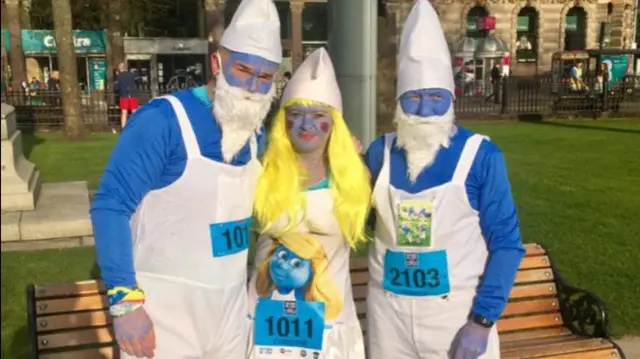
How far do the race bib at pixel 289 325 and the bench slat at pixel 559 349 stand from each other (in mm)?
1435

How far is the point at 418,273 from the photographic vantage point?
2740 millimetres

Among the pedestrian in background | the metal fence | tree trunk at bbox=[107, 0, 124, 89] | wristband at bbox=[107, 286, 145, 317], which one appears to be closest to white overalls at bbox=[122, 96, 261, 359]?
wristband at bbox=[107, 286, 145, 317]

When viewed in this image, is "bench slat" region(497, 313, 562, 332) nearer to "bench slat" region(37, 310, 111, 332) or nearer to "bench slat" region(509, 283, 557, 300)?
"bench slat" region(509, 283, 557, 300)

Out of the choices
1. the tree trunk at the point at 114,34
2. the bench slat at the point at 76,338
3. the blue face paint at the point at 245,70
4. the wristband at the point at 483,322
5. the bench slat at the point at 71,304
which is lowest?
the bench slat at the point at 76,338

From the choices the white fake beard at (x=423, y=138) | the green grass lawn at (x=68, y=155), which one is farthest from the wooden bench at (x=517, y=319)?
the green grass lawn at (x=68, y=155)

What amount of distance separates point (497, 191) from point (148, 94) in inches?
843

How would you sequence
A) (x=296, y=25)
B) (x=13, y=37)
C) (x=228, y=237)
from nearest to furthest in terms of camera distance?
1. (x=13, y=37)
2. (x=228, y=237)
3. (x=296, y=25)

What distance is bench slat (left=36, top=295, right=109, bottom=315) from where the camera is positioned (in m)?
3.61

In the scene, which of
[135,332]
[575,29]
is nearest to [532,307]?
[135,332]

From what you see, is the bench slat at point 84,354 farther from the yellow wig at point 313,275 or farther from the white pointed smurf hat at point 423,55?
the white pointed smurf hat at point 423,55

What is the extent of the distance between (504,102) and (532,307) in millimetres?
19498

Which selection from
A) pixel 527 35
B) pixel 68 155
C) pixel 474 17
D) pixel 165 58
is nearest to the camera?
pixel 68 155

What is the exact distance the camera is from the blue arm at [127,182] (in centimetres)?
234

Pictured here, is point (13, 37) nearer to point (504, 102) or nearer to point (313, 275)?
point (313, 275)
